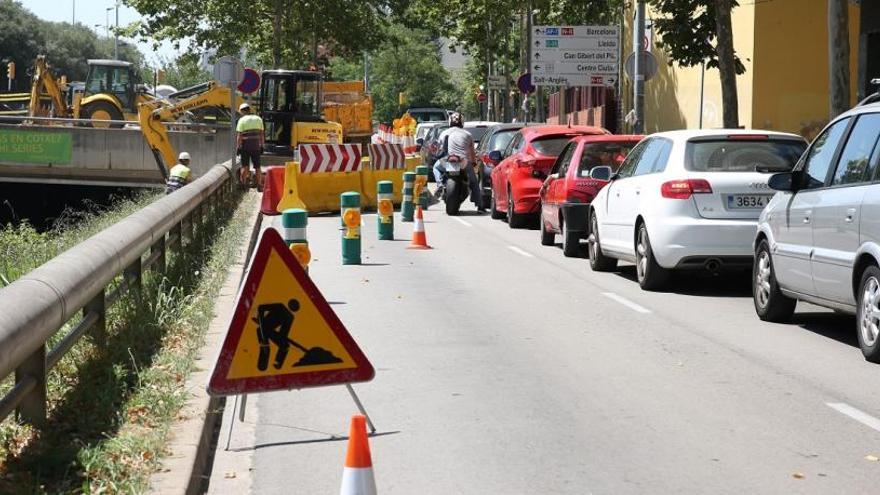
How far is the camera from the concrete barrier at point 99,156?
4466 centimetres

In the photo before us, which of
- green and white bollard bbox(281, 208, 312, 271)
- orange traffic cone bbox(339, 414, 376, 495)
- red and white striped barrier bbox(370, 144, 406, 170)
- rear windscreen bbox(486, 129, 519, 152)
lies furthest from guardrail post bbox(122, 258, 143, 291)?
red and white striped barrier bbox(370, 144, 406, 170)

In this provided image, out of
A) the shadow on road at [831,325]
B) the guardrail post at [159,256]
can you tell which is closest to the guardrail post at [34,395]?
the guardrail post at [159,256]

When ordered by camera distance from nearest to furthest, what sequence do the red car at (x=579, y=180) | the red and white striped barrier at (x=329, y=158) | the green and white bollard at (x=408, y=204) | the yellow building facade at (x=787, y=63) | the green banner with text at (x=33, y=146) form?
the red car at (x=579, y=180) → the green and white bollard at (x=408, y=204) → the red and white striped barrier at (x=329, y=158) → the yellow building facade at (x=787, y=63) → the green banner with text at (x=33, y=146)

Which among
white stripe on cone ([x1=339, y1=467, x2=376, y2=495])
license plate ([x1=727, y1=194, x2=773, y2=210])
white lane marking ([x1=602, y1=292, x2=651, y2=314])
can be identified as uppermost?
license plate ([x1=727, y1=194, x2=773, y2=210])

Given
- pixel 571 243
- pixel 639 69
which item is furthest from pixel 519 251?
pixel 639 69

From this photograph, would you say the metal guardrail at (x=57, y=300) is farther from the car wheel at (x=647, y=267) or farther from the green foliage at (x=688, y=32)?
the green foliage at (x=688, y=32)

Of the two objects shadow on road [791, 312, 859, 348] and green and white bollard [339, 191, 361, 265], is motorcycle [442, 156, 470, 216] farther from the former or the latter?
shadow on road [791, 312, 859, 348]

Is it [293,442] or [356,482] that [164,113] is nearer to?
[293,442]

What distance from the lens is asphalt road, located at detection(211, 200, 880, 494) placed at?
6875mm

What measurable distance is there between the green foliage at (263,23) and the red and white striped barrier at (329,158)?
36947mm

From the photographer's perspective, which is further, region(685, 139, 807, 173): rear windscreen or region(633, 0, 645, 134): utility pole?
region(633, 0, 645, 134): utility pole

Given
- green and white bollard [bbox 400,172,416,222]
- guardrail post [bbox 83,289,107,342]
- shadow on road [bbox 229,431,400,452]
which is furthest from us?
green and white bollard [bbox 400,172,416,222]

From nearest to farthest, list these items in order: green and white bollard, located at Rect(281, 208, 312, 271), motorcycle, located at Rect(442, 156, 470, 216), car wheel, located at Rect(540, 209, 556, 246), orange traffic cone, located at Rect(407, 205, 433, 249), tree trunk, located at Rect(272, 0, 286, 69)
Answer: green and white bollard, located at Rect(281, 208, 312, 271), orange traffic cone, located at Rect(407, 205, 433, 249), car wheel, located at Rect(540, 209, 556, 246), motorcycle, located at Rect(442, 156, 470, 216), tree trunk, located at Rect(272, 0, 286, 69)

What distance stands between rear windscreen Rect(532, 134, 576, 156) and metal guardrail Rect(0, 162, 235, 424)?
462 inches
